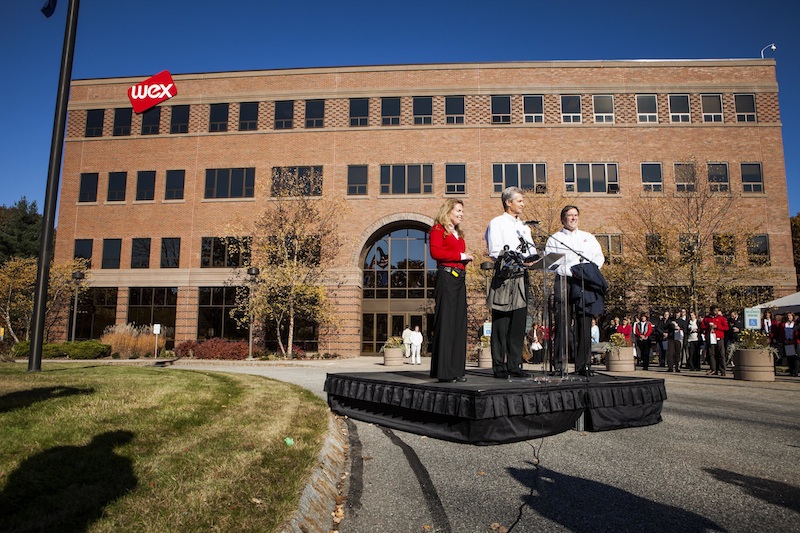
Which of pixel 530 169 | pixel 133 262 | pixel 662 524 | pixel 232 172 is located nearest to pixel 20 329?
pixel 133 262

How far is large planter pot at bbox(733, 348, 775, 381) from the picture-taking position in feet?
46.5

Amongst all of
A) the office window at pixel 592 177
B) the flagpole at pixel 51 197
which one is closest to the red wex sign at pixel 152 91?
the flagpole at pixel 51 197

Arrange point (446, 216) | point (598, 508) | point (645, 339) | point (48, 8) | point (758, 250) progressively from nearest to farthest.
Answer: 1. point (598, 508)
2. point (446, 216)
3. point (48, 8)
4. point (645, 339)
5. point (758, 250)

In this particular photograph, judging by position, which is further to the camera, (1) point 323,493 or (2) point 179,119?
(2) point 179,119

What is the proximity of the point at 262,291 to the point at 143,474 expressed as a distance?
2614 cm

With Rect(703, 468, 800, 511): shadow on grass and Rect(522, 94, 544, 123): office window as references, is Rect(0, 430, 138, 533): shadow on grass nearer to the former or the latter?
Rect(703, 468, 800, 511): shadow on grass

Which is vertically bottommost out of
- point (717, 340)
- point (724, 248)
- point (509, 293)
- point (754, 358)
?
point (754, 358)

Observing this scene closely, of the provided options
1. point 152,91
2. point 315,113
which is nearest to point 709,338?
point 315,113

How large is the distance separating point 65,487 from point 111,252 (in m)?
34.7

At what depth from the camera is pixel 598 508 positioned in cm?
359

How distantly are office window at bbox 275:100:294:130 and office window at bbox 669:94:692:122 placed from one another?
918 inches

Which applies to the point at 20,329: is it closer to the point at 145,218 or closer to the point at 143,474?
the point at 145,218

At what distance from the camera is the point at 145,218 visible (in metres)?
33.8

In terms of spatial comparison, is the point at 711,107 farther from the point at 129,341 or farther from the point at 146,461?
the point at 146,461
